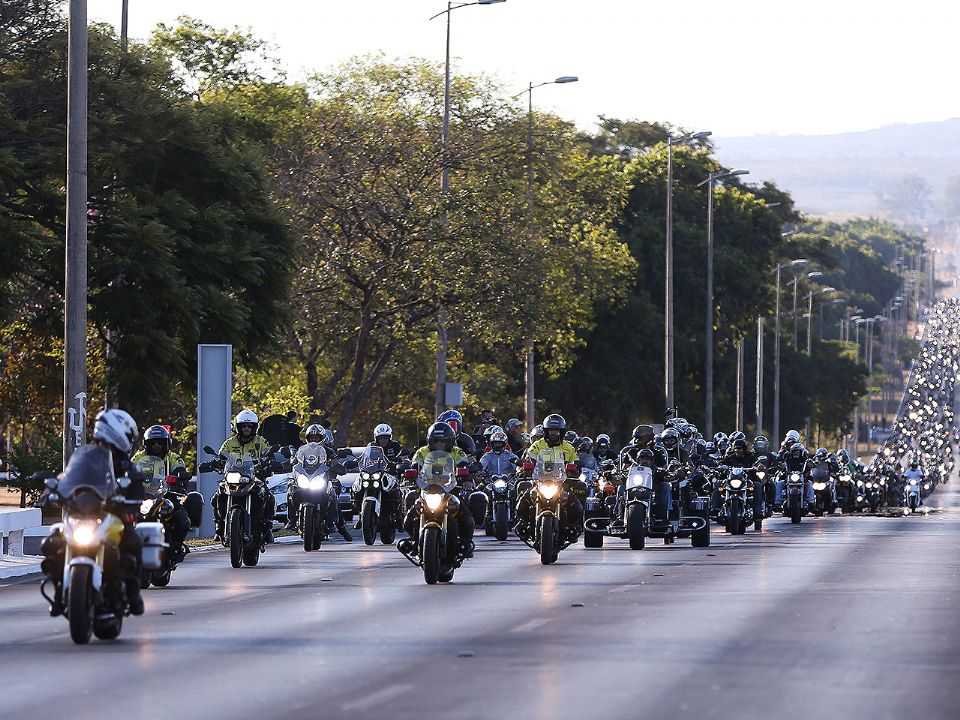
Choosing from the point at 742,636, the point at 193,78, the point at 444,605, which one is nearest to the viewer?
the point at 742,636

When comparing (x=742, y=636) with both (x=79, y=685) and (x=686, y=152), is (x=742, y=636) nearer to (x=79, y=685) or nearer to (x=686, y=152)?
(x=79, y=685)

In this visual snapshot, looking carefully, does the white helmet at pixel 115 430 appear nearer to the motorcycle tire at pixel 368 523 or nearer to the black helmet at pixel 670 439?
the motorcycle tire at pixel 368 523

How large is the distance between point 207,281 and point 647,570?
1702 cm

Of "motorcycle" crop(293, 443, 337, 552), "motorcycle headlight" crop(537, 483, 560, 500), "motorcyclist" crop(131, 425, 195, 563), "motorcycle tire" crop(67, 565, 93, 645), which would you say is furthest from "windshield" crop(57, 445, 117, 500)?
"motorcycle" crop(293, 443, 337, 552)

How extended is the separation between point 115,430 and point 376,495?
1771 cm

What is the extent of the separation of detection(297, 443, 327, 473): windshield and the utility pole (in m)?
4.63

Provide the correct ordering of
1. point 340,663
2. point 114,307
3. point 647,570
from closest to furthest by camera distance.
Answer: point 340,663 → point 647,570 → point 114,307

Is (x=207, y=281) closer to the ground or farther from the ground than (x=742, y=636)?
farther from the ground

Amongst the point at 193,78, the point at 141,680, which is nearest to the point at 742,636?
the point at 141,680

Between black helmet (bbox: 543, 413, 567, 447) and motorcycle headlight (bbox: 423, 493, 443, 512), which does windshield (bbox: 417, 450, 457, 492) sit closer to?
motorcycle headlight (bbox: 423, 493, 443, 512)

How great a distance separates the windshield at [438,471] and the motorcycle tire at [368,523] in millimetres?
9855

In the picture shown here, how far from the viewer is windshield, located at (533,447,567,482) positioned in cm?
2967

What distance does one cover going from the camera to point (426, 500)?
25.4 metres

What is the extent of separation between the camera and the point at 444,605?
22.4 meters
